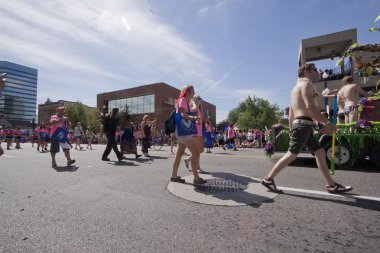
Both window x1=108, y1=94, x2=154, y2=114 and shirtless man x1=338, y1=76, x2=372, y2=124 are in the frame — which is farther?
window x1=108, y1=94, x2=154, y2=114

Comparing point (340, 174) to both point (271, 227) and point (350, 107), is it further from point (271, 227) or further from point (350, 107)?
point (271, 227)

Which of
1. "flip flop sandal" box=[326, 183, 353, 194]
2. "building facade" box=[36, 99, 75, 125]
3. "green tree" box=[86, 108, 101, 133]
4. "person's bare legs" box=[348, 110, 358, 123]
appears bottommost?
"flip flop sandal" box=[326, 183, 353, 194]

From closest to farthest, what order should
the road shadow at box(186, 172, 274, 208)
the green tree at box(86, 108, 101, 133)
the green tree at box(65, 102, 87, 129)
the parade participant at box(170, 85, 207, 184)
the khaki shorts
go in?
1. the road shadow at box(186, 172, 274, 208)
2. the parade participant at box(170, 85, 207, 184)
3. the khaki shorts
4. the green tree at box(86, 108, 101, 133)
5. the green tree at box(65, 102, 87, 129)

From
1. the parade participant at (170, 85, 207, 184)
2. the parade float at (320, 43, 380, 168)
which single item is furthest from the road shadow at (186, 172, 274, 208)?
the parade float at (320, 43, 380, 168)

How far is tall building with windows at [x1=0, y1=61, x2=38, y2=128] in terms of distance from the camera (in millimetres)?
100062

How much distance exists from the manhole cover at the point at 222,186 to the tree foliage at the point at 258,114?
5283 cm

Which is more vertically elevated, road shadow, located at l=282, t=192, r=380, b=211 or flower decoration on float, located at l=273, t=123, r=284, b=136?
flower decoration on float, located at l=273, t=123, r=284, b=136


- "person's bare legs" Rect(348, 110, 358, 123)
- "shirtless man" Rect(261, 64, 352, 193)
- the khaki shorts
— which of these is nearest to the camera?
"shirtless man" Rect(261, 64, 352, 193)

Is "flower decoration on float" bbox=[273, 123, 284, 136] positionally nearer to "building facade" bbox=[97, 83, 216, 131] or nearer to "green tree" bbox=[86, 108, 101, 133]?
"building facade" bbox=[97, 83, 216, 131]

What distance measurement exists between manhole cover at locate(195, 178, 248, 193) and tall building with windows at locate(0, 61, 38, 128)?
376ft

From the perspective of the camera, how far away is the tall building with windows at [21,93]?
100 meters

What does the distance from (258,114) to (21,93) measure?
4198 inches

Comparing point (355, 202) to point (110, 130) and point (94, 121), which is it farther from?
point (94, 121)

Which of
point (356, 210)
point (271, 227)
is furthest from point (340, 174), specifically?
point (271, 227)
